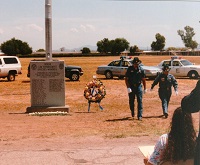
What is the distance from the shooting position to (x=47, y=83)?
1313cm

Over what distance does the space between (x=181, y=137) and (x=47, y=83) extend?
1037 cm

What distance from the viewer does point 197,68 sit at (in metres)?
27.6

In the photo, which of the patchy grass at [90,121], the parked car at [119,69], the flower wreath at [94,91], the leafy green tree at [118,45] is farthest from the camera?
the leafy green tree at [118,45]

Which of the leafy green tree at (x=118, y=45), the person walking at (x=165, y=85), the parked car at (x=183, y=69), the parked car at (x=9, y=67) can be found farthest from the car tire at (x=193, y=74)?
the leafy green tree at (x=118, y=45)

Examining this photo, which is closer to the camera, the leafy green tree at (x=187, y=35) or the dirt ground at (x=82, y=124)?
the dirt ground at (x=82, y=124)

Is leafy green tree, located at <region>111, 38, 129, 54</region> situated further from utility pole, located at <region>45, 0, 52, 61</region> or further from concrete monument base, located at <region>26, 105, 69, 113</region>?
concrete monument base, located at <region>26, 105, 69, 113</region>

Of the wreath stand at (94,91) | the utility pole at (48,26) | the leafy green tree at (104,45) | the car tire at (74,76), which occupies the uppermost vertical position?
the leafy green tree at (104,45)

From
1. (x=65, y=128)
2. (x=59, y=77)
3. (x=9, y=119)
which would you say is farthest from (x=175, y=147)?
(x=59, y=77)

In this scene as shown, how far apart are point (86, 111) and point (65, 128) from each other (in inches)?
157

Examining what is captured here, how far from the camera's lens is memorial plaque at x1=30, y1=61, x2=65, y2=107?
13.1 meters

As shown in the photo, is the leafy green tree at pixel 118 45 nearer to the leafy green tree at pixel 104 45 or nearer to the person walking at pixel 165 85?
the leafy green tree at pixel 104 45

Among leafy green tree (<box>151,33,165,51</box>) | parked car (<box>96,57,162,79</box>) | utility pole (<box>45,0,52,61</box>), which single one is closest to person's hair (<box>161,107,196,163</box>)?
utility pole (<box>45,0,52,61</box>)

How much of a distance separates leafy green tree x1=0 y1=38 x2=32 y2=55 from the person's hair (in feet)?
469

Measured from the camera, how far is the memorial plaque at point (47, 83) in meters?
13.1
